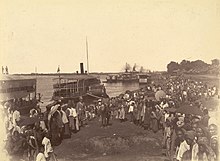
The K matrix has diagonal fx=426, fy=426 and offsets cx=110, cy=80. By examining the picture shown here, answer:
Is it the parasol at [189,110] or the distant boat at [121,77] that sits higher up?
the distant boat at [121,77]

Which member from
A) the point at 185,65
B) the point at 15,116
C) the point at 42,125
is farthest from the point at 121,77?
the point at 15,116

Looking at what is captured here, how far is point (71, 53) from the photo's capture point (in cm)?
239

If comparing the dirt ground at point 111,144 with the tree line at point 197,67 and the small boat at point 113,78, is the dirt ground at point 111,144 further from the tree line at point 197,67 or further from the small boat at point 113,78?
the tree line at point 197,67

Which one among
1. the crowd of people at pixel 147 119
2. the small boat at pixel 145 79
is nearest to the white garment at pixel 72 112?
the crowd of people at pixel 147 119

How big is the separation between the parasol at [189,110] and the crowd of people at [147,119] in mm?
12

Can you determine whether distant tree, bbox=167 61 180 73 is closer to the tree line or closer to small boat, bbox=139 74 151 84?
the tree line

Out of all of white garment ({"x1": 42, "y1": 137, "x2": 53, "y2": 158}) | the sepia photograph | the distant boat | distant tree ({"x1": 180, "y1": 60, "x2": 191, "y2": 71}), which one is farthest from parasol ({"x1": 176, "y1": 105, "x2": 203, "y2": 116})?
white garment ({"x1": 42, "y1": 137, "x2": 53, "y2": 158})

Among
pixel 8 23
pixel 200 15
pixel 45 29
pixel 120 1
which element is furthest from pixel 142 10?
pixel 8 23

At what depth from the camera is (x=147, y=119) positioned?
2.42 metres

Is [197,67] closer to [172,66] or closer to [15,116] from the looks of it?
[172,66]

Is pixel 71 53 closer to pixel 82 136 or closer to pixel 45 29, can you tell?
pixel 45 29

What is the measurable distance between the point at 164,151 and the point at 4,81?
979 millimetres

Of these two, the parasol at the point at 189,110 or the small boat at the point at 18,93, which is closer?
the small boat at the point at 18,93

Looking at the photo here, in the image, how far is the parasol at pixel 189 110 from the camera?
96.3 inches
